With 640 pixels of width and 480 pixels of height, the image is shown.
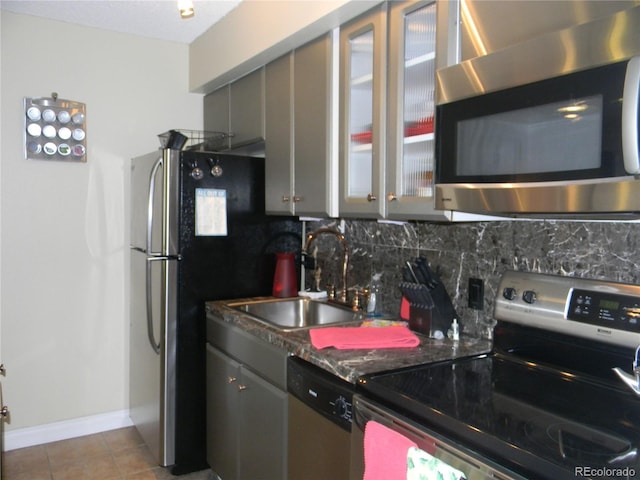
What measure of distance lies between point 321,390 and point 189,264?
47.7 inches

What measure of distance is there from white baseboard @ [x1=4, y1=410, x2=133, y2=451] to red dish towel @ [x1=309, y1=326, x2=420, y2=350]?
1957 mm

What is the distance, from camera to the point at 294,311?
2.78 meters

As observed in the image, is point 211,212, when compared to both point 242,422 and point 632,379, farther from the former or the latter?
point 632,379

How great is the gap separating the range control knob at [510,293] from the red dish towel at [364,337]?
0.34m

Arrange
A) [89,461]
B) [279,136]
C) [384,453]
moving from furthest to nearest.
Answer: [89,461] < [279,136] < [384,453]

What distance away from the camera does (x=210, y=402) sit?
261cm

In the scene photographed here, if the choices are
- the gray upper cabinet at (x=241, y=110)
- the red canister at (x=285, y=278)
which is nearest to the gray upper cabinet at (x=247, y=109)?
the gray upper cabinet at (x=241, y=110)

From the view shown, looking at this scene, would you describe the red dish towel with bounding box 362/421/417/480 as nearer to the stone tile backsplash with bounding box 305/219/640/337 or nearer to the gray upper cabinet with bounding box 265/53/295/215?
the stone tile backsplash with bounding box 305/219/640/337

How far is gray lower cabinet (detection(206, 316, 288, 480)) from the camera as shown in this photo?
6.44 ft

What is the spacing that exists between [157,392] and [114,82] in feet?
6.21

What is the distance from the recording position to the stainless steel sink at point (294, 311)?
2.61 metres

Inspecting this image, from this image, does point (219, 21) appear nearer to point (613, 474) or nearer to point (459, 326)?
point (459, 326)

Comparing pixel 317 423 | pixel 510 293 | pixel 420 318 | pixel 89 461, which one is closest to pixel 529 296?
pixel 510 293

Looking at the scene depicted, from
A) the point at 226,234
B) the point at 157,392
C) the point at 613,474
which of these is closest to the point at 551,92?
the point at 613,474
